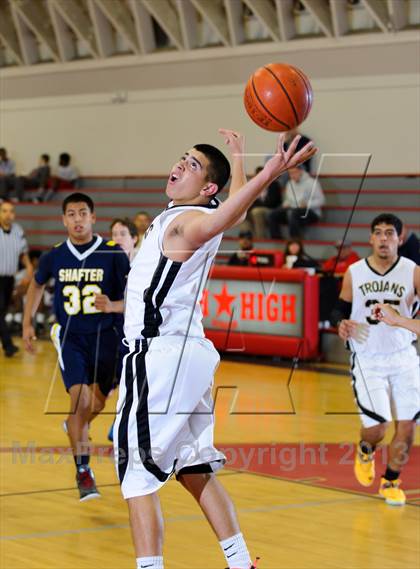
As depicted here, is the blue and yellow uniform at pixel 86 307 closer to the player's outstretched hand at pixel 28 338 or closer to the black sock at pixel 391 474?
the player's outstretched hand at pixel 28 338

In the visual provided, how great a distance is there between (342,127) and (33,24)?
9.33 metres

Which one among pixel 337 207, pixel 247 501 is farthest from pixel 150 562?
pixel 337 207

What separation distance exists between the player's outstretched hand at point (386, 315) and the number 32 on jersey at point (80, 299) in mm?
1888

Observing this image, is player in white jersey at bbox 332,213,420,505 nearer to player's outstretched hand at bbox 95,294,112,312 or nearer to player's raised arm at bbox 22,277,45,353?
Result: player's outstretched hand at bbox 95,294,112,312

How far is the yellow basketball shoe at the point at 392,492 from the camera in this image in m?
6.89

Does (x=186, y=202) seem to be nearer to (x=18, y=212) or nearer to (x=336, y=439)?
(x=336, y=439)

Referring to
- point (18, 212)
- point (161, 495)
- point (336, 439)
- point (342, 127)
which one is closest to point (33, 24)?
point (18, 212)

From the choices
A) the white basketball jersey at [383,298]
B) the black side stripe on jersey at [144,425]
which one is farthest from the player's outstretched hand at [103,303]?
the black side stripe on jersey at [144,425]

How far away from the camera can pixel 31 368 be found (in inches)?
532

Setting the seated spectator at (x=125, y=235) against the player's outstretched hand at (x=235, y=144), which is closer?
the player's outstretched hand at (x=235, y=144)

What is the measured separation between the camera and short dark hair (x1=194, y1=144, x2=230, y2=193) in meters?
4.47

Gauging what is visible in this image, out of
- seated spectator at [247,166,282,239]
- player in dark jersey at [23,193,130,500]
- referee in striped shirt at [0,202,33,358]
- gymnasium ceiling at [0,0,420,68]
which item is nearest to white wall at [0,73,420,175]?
gymnasium ceiling at [0,0,420,68]

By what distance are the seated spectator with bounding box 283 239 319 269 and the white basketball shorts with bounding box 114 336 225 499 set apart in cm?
978

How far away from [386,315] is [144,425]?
236 centimetres
